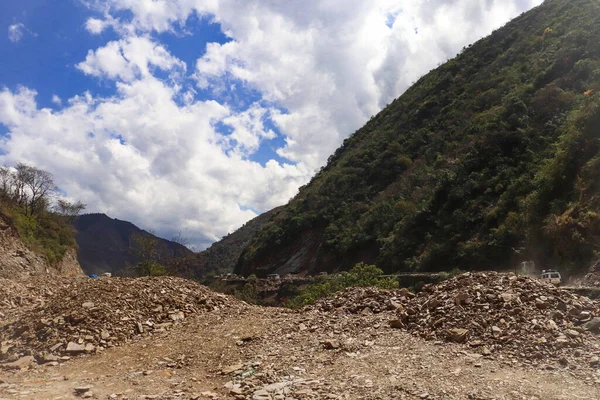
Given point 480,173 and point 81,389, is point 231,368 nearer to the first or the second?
point 81,389

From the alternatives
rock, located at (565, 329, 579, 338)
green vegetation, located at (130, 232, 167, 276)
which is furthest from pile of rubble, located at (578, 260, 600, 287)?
green vegetation, located at (130, 232, 167, 276)

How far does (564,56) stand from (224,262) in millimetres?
56515

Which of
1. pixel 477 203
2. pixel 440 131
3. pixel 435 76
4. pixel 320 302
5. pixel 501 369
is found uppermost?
pixel 435 76

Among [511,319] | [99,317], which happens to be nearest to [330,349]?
[511,319]

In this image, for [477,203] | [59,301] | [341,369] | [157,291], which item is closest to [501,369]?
[341,369]

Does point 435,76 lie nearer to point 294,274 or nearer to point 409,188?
point 409,188

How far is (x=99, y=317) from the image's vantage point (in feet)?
26.4

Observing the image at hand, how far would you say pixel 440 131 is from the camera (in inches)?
1580

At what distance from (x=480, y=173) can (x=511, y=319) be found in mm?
23364

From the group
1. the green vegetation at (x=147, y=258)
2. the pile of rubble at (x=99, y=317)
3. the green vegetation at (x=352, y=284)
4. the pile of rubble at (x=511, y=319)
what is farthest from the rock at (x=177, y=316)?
the green vegetation at (x=147, y=258)

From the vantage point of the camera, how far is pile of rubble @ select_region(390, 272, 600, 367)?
19.0 feet

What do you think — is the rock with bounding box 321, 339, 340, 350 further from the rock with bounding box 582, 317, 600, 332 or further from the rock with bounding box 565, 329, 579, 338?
the rock with bounding box 582, 317, 600, 332

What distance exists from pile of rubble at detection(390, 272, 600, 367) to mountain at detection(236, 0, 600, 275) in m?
9.97

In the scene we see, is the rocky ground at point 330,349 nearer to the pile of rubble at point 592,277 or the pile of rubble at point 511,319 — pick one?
the pile of rubble at point 511,319
